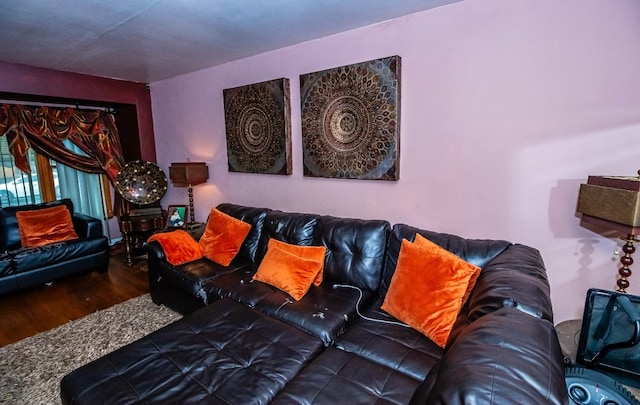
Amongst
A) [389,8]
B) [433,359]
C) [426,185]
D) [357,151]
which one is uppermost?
[389,8]

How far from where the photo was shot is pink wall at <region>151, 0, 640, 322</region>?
5.54ft

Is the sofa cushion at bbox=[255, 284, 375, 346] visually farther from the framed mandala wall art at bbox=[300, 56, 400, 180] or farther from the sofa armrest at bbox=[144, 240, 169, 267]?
the sofa armrest at bbox=[144, 240, 169, 267]

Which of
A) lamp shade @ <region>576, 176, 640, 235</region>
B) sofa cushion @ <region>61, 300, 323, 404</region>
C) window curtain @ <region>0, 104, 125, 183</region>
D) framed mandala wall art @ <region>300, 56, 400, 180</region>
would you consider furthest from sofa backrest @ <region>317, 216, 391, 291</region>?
window curtain @ <region>0, 104, 125, 183</region>

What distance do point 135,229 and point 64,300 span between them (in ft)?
3.40

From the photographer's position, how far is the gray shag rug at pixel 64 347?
1901mm

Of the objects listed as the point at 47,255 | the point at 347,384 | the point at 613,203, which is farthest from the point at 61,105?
the point at 613,203

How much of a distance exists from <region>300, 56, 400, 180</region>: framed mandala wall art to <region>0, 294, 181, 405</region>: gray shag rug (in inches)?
75.4

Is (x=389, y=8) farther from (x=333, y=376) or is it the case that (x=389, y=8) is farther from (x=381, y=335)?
(x=333, y=376)

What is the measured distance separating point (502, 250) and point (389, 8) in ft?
5.69

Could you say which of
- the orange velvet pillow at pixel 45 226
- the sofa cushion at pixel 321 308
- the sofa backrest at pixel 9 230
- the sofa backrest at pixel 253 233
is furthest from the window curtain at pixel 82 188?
the sofa cushion at pixel 321 308

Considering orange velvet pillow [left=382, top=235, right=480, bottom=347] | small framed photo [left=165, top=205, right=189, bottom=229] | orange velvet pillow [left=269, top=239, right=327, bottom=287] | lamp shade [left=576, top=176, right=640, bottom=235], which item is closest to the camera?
lamp shade [left=576, top=176, right=640, bottom=235]

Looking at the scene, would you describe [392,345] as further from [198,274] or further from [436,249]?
[198,274]

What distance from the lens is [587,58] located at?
171cm

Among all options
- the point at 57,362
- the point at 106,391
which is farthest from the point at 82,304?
the point at 106,391
